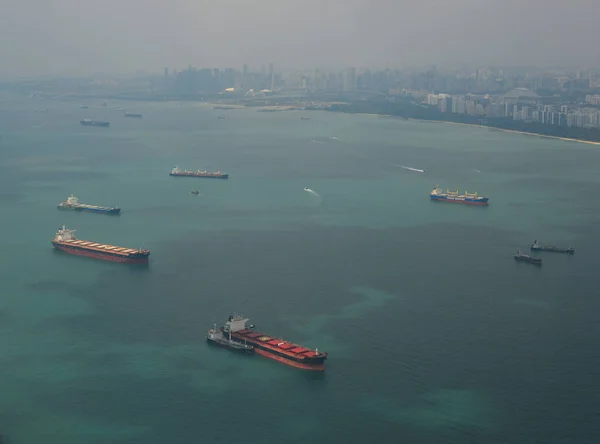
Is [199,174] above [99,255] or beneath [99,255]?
above

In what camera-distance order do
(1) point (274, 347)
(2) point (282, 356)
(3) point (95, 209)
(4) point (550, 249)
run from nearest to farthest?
(2) point (282, 356) < (1) point (274, 347) < (4) point (550, 249) < (3) point (95, 209)

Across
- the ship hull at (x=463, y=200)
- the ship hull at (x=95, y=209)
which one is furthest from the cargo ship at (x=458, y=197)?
the ship hull at (x=95, y=209)

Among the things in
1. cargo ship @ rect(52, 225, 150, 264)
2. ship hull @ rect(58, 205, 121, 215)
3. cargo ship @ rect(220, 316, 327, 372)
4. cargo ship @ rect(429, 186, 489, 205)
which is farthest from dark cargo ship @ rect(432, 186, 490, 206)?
cargo ship @ rect(220, 316, 327, 372)

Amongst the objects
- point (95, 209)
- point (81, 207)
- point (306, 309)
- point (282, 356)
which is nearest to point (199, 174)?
point (81, 207)

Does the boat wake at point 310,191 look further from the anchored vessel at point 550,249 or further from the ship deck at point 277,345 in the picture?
the ship deck at point 277,345

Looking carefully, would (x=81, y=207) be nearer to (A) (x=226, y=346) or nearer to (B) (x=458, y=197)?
(B) (x=458, y=197)

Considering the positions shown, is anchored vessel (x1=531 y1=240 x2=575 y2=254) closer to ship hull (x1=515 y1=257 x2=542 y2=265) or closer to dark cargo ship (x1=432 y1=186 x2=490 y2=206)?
ship hull (x1=515 y1=257 x2=542 y2=265)
